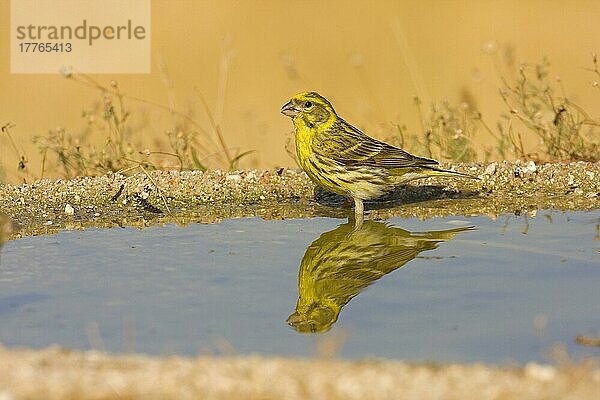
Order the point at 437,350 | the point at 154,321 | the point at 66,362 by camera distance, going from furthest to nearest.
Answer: the point at 154,321
the point at 437,350
the point at 66,362

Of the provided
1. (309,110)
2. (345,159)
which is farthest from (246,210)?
(309,110)

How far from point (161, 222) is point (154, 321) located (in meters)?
2.37

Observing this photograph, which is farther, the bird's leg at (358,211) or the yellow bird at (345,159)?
the yellow bird at (345,159)

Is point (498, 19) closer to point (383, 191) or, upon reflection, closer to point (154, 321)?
point (383, 191)

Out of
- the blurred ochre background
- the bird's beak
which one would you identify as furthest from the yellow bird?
the blurred ochre background

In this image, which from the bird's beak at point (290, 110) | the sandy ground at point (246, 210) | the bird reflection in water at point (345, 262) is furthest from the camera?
the bird's beak at point (290, 110)

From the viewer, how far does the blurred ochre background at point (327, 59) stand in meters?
13.3

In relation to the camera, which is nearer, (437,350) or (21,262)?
(437,350)

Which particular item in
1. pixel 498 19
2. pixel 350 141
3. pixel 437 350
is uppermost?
pixel 498 19

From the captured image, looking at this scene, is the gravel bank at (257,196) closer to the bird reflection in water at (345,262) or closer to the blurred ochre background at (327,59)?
the bird reflection in water at (345,262)

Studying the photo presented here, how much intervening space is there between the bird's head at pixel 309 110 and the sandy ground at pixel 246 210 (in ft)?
1.40

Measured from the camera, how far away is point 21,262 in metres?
6.51

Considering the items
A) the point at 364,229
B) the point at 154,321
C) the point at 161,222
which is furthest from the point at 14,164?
the point at 154,321

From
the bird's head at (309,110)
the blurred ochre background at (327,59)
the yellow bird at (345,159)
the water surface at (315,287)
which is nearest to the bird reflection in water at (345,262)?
the water surface at (315,287)
